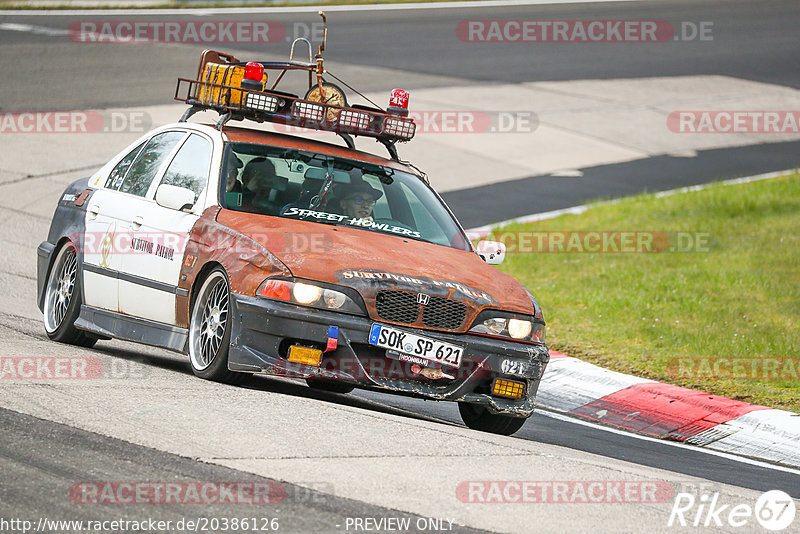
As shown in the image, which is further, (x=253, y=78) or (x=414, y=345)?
(x=253, y=78)

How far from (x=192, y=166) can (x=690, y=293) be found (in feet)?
19.6

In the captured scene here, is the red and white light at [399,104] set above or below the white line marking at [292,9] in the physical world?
below

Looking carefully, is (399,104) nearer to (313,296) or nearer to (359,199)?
(359,199)

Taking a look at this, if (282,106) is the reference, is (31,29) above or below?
above

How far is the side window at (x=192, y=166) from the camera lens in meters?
8.49

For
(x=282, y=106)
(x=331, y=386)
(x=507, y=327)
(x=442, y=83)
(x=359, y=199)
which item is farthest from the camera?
(x=442, y=83)

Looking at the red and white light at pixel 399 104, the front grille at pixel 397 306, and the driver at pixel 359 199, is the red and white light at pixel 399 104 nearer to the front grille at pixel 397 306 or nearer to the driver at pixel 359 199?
the driver at pixel 359 199

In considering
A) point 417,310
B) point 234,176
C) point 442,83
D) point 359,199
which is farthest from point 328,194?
point 442,83

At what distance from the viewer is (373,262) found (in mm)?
7559

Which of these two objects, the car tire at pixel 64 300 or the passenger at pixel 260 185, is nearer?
the passenger at pixel 260 185

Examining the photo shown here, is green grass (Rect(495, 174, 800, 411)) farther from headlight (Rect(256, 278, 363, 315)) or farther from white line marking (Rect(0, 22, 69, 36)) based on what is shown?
white line marking (Rect(0, 22, 69, 36))

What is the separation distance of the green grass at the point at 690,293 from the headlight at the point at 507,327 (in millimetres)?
2688

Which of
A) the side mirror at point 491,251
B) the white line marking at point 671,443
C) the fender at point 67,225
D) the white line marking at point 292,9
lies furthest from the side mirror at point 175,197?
the white line marking at point 292,9

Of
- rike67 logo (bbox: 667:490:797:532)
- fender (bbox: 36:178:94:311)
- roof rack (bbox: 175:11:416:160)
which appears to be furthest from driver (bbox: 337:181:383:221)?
rike67 logo (bbox: 667:490:797:532)
